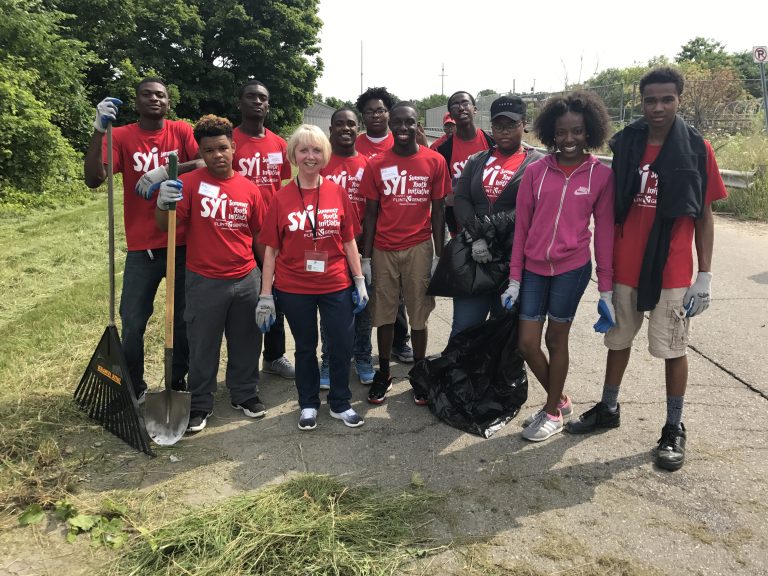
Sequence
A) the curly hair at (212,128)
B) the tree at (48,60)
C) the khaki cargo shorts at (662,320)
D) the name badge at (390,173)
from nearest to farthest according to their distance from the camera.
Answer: the khaki cargo shorts at (662,320) < the curly hair at (212,128) < the name badge at (390,173) < the tree at (48,60)

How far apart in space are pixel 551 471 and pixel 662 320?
41.3 inches

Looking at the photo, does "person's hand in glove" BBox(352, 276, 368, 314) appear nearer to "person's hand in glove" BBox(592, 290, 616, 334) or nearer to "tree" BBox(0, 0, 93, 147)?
"person's hand in glove" BBox(592, 290, 616, 334)

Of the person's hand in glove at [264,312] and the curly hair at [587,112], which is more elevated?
the curly hair at [587,112]

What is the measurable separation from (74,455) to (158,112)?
2.14 m

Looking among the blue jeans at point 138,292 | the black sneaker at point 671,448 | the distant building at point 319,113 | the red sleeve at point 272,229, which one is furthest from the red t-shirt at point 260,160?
the distant building at point 319,113

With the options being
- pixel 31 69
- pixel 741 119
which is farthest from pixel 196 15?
pixel 741 119

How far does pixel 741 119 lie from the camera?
58.6 ft

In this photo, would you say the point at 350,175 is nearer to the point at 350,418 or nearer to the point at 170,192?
the point at 170,192

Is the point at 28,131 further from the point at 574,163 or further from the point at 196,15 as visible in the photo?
the point at 196,15

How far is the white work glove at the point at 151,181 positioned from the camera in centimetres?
341

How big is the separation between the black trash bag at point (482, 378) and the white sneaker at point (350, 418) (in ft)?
1.68

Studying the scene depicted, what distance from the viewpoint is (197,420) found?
374 centimetres

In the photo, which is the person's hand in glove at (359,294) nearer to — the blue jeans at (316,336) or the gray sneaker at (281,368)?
the blue jeans at (316,336)

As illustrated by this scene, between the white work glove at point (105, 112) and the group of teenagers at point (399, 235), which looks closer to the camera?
the group of teenagers at point (399, 235)
